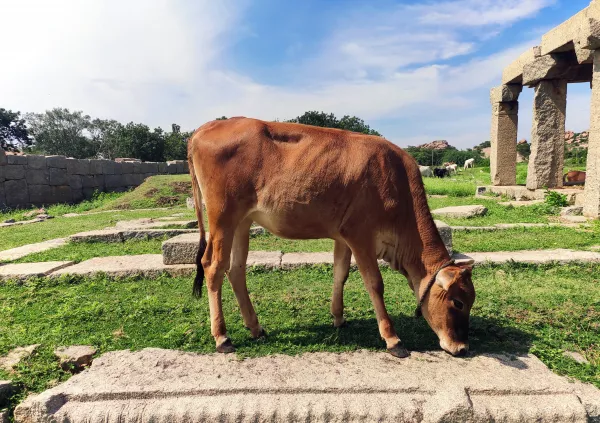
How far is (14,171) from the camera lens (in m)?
15.4

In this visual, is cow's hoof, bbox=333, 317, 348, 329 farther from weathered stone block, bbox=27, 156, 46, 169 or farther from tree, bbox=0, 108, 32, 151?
tree, bbox=0, 108, 32, 151

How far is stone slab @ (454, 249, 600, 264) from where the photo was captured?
5.59 meters

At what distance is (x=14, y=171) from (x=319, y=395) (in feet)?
55.6

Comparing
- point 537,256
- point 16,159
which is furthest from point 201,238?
point 16,159

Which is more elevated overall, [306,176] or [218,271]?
[306,176]

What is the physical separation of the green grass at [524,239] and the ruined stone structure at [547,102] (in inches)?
81.1

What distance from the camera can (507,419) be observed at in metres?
2.38

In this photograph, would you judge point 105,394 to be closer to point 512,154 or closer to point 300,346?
point 300,346

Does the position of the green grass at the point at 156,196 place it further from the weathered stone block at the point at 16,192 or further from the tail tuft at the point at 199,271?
the tail tuft at the point at 199,271

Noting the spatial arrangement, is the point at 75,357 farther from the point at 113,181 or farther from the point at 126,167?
the point at 126,167

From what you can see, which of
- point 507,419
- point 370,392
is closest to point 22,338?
point 370,392

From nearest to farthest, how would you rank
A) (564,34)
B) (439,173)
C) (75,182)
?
1. (564,34)
2. (75,182)
3. (439,173)

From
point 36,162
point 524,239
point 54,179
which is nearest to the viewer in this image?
point 524,239

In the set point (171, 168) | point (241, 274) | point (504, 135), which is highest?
point (504, 135)
